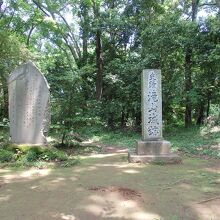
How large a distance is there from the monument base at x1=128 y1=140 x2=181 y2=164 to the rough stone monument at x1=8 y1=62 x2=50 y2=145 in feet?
8.61

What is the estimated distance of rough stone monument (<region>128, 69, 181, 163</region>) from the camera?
913 cm

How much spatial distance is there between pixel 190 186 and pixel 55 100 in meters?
6.50

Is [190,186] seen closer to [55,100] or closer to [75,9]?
[55,100]

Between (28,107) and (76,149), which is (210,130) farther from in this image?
(28,107)

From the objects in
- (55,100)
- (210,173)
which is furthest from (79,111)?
(210,173)

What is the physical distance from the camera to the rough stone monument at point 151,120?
9.13 metres

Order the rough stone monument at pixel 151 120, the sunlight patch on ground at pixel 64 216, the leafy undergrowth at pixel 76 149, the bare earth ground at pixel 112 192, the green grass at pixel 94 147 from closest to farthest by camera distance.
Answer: the sunlight patch on ground at pixel 64 216 → the bare earth ground at pixel 112 192 → the green grass at pixel 94 147 → the rough stone monument at pixel 151 120 → the leafy undergrowth at pixel 76 149

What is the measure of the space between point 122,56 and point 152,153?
41.1 feet

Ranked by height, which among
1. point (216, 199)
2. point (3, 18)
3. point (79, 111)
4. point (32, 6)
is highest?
point (32, 6)

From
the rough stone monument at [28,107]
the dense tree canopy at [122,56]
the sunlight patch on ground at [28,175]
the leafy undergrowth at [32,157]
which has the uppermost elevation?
the dense tree canopy at [122,56]

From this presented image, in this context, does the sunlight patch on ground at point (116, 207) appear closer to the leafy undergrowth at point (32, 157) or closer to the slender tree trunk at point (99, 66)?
the leafy undergrowth at point (32, 157)

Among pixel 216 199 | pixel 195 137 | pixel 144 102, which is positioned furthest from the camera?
pixel 195 137

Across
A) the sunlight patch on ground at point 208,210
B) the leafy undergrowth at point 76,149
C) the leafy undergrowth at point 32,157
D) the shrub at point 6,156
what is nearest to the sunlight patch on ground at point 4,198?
the leafy undergrowth at point 32,157

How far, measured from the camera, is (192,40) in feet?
51.8
